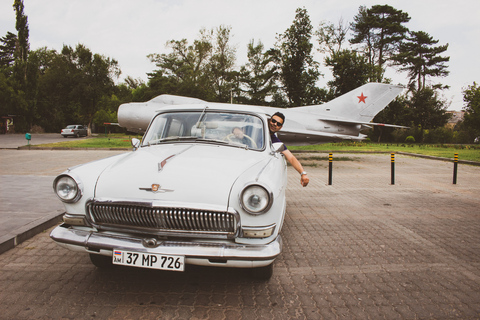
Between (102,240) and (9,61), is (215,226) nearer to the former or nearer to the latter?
(102,240)

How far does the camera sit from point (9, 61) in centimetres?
6278

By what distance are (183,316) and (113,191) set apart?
122 centimetres

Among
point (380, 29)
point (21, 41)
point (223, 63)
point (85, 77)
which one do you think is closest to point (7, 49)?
point (21, 41)

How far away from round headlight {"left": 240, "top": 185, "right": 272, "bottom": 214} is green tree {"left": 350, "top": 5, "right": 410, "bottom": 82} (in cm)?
4329

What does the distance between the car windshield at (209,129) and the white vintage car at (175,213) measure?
2.50ft

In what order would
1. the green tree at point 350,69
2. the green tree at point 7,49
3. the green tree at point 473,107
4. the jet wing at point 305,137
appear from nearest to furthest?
1. the jet wing at point 305,137
2. the green tree at point 473,107
3. the green tree at point 350,69
4. the green tree at point 7,49

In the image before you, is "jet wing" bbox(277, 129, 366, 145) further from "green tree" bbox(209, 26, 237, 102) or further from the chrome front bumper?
"green tree" bbox(209, 26, 237, 102)

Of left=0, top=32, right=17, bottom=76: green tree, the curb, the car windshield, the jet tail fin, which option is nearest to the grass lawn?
the jet tail fin

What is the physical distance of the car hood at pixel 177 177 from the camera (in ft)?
8.73

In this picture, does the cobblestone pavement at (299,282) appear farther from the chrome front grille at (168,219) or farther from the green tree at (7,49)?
the green tree at (7,49)

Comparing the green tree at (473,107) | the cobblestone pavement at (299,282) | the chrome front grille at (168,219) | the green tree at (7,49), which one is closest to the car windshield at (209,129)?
the chrome front grille at (168,219)

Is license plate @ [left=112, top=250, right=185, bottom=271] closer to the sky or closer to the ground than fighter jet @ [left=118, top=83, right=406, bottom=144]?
closer to the ground

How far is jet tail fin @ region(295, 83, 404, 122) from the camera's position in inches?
681

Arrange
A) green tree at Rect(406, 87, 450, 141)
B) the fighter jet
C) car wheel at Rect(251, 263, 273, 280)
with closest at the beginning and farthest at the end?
car wheel at Rect(251, 263, 273, 280) → the fighter jet → green tree at Rect(406, 87, 450, 141)
